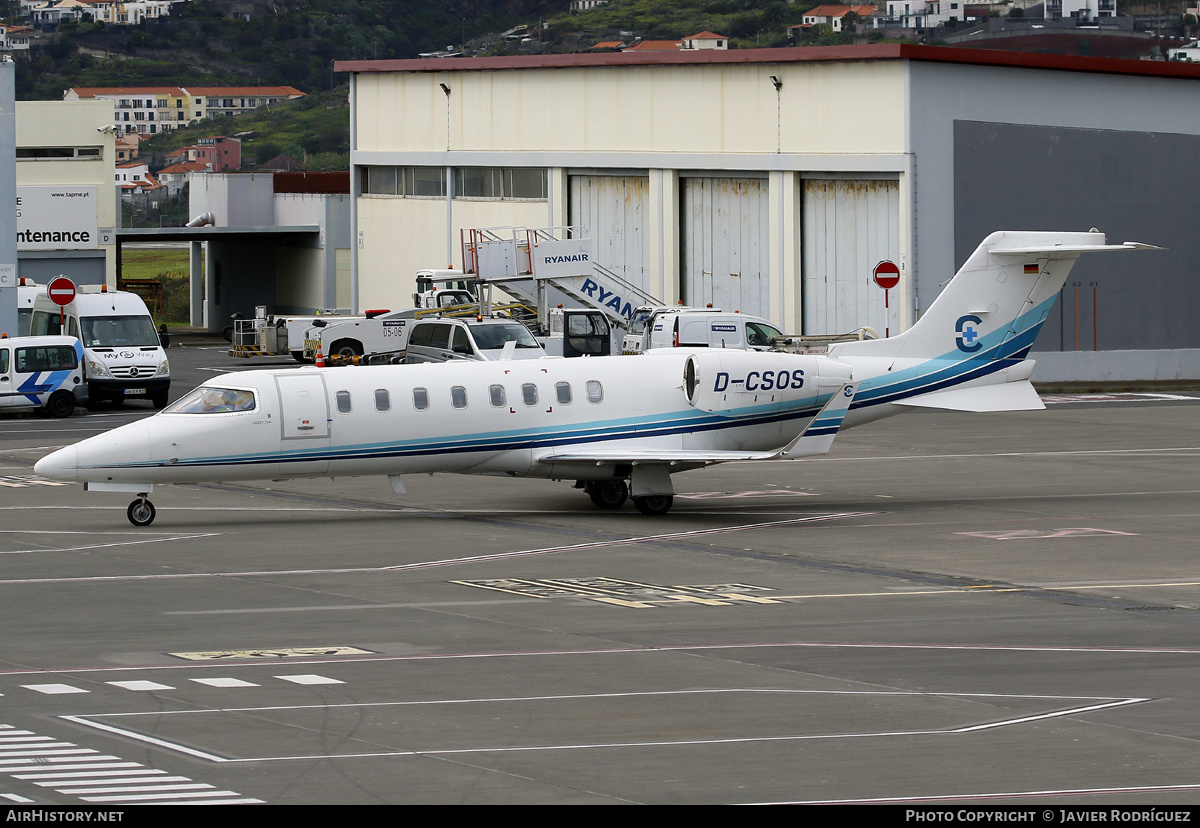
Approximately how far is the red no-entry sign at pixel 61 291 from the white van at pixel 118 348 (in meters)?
0.42

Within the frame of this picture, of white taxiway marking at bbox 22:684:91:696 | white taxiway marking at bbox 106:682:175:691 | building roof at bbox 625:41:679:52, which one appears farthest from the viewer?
building roof at bbox 625:41:679:52

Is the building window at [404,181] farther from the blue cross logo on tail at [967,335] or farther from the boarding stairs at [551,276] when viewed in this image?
the blue cross logo on tail at [967,335]

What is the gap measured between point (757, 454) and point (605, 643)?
10.6 metres

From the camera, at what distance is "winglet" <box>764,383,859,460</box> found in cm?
2891

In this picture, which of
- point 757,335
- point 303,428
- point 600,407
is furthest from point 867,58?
point 303,428

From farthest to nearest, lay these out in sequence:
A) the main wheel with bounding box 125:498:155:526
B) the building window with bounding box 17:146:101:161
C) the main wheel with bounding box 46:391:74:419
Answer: the building window with bounding box 17:146:101:161, the main wheel with bounding box 46:391:74:419, the main wheel with bounding box 125:498:155:526

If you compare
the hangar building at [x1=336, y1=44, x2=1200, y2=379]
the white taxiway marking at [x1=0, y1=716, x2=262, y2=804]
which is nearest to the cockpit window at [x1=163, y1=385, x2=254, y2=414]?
the white taxiway marking at [x1=0, y1=716, x2=262, y2=804]

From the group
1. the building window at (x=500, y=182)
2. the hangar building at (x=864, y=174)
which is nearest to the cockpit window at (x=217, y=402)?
the hangar building at (x=864, y=174)

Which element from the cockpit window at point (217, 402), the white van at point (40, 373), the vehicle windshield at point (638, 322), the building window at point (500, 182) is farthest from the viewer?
the building window at point (500, 182)

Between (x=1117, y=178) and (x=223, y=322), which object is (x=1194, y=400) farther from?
(x=223, y=322)

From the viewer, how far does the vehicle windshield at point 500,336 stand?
4972 centimetres

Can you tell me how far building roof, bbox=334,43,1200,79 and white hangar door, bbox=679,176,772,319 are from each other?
14.0 feet

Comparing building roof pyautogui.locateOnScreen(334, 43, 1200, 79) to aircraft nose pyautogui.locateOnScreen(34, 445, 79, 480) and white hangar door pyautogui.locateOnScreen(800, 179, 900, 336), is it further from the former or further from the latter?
aircraft nose pyautogui.locateOnScreen(34, 445, 79, 480)
